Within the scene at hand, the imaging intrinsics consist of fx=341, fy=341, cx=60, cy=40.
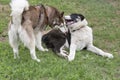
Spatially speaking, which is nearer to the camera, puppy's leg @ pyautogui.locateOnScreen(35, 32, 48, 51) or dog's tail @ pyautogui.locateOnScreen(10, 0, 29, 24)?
dog's tail @ pyautogui.locateOnScreen(10, 0, 29, 24)

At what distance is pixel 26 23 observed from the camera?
18.1ft

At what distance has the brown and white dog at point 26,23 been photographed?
538 cm

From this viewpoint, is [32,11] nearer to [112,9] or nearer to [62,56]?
[62,56]

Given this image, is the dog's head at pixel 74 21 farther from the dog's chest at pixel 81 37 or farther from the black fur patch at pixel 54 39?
the black fur patch at pixel 54 39

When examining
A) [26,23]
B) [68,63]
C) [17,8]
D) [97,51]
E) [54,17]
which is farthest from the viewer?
[97,51]

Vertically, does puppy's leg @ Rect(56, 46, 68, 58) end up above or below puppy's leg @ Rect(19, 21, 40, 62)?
below

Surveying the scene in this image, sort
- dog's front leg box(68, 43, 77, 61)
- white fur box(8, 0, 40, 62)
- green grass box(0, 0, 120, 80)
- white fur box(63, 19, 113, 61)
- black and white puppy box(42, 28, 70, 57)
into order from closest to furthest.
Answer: green grass box(0, 0, 120, 80), white fur box(8, 0, 40, 62), dog's front leg box(68, 43, 77, 61), black and white puppy box(42, 28, 70, 57), white fur box(63, 19, 113, 61)

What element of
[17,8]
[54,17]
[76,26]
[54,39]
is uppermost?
[17,8]

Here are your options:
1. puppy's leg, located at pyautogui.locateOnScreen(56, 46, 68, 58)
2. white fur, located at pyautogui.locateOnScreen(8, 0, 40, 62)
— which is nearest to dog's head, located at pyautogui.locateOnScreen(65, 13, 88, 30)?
puppy's leg, located at pyautogui.locateOnScreen(56, 46, 68, 58)

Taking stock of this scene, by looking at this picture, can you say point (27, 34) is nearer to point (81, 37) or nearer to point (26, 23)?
point (26, 23)

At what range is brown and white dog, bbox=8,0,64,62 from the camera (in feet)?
17.7

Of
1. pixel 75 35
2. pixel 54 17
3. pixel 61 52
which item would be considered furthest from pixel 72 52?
pixel 54 17

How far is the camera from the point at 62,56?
615 cm

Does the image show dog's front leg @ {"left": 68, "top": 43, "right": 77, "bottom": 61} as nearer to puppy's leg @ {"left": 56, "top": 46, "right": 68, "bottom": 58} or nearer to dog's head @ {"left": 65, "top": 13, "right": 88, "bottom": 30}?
puppy's leg @ {"left": 56, "top": 46, "right": 68, "bottom": 58}
